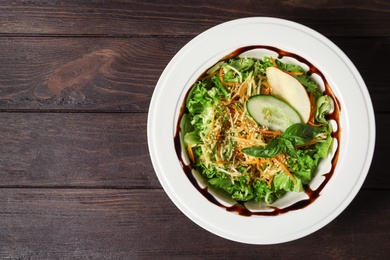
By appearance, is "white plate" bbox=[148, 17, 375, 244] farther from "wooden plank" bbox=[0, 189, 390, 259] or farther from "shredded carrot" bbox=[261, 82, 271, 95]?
"wooden plank" bbox=[0, 189, 390, 259]

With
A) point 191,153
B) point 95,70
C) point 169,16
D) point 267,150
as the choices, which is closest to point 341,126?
point 267,150

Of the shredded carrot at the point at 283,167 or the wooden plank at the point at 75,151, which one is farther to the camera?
the wooden plank at the point at 75,151

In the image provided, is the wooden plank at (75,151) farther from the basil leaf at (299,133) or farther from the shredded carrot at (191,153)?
the basil leaf at (299,133)

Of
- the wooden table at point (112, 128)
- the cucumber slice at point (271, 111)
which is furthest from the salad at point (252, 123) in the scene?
the wooden table at point (112, 128)

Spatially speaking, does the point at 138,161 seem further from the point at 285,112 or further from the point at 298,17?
the point at 298,17

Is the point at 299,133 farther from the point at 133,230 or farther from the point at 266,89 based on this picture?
the point at 133,230

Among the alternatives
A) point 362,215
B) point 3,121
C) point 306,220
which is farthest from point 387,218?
point 3,121
